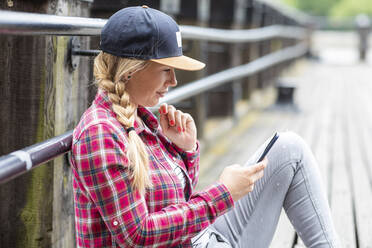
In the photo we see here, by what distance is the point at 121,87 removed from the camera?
142cm

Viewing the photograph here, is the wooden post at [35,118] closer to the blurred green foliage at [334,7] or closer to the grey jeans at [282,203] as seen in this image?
the grey jeans at [282,203]

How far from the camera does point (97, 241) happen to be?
1.45 meters

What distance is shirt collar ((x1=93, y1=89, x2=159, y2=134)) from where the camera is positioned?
4.76ft

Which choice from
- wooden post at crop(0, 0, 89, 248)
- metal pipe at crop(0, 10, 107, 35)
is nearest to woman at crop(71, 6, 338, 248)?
metal pipe at crop(0, 10, 107, 35)

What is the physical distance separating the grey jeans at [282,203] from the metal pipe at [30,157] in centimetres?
66

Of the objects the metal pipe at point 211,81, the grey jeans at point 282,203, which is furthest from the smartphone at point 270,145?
the metal pipe at point 211,81

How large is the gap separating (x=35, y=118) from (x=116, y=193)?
0.47 metres

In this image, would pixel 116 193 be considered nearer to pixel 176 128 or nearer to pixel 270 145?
pixel 176 128

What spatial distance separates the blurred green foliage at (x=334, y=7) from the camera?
67500 mm

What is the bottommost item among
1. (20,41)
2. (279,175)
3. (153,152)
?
(279,175)

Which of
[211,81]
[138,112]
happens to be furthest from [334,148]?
[138,112]

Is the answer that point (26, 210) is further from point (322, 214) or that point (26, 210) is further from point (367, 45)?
point (367, 45)

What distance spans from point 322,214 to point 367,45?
1794cm

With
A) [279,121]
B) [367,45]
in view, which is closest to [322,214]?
[279,121]
